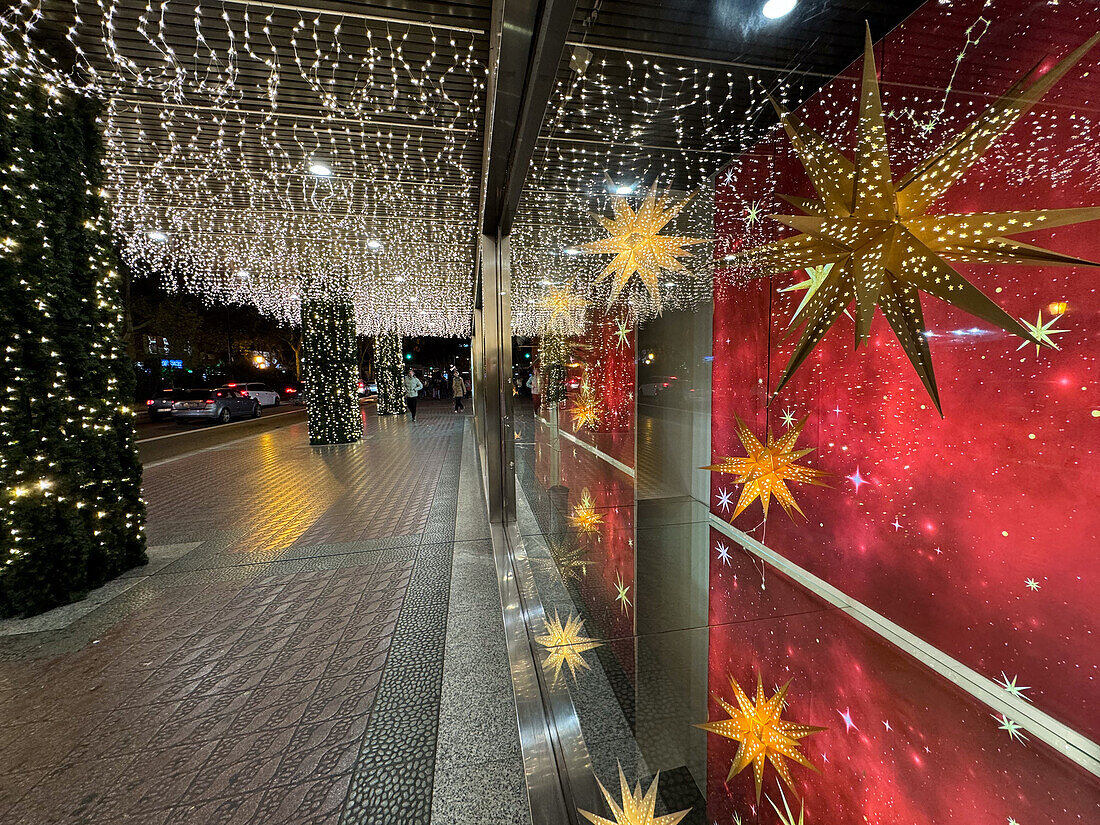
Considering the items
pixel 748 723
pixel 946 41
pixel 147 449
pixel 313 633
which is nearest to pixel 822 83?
pixel 946 41

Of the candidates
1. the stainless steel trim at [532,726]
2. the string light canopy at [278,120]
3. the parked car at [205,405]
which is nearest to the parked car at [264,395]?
the parked car at [205,405]

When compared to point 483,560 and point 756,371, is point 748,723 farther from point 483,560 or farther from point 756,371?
point 483,560

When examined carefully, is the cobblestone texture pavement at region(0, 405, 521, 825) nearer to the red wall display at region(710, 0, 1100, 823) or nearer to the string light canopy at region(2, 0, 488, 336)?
the red wall display at region(710, 0, 1100, 823)

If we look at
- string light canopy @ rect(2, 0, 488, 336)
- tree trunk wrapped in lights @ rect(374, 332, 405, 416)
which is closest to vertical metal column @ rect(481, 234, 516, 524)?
string light canopy @ rect(2, 0, 488, 336)

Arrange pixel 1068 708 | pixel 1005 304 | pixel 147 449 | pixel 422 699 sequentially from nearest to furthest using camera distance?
1. pixel 1005 304
2. pixel 1068 708
3. pixel 422 699
4. pixel 147 449

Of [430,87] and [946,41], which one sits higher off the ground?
[430,87]

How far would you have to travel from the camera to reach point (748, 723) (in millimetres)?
Answer: 1507

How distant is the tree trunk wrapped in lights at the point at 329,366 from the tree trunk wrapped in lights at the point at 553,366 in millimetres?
6880

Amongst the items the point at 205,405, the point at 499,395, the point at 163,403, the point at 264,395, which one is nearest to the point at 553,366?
the point at 499,395

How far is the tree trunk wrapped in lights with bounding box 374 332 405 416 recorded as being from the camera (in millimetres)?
17438

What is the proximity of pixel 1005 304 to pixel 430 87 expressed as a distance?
395 centimetres

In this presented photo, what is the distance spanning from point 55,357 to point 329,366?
6.95 meters

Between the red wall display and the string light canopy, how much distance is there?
270 cm

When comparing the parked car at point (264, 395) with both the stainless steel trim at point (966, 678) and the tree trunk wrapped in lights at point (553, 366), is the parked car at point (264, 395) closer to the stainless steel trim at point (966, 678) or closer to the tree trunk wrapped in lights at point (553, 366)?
the tree trunk wrapped in lights at point (553, 366)
